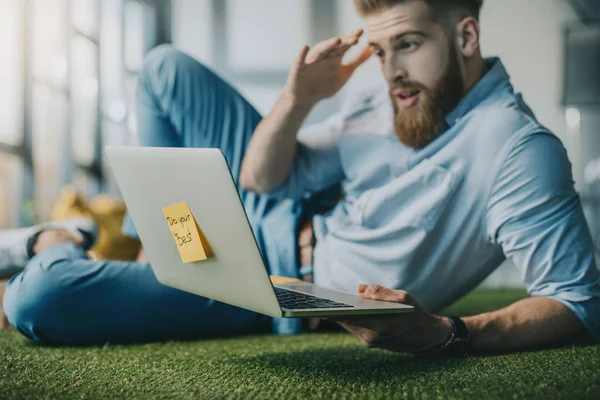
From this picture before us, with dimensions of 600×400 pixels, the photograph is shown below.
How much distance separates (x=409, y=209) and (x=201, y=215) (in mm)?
526

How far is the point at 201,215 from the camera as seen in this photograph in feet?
2.50

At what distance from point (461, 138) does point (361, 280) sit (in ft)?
1.14

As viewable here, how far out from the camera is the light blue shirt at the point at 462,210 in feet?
3.28

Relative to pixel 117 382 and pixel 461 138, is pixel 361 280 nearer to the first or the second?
pixel 461 138

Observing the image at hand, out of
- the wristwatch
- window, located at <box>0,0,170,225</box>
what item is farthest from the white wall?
window, located at <box>0,0,170,225</box>

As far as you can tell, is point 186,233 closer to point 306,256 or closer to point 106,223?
point 306,256

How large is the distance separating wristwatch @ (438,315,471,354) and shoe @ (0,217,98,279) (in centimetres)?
89

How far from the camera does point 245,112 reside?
1522mm

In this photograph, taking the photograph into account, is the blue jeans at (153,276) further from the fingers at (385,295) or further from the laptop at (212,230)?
the fingers at (385,295)

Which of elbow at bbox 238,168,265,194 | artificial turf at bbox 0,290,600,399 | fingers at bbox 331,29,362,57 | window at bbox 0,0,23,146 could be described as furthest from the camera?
window at bbox 0,0,23,146

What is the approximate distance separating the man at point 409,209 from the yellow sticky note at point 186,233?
0.27 meters

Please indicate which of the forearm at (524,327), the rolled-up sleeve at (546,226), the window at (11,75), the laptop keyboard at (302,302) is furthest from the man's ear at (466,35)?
the window at (11,75)

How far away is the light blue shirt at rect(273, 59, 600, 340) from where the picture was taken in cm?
100

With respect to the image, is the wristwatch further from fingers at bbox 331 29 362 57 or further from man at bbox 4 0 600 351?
fingers at bbox 331 29 362 57
